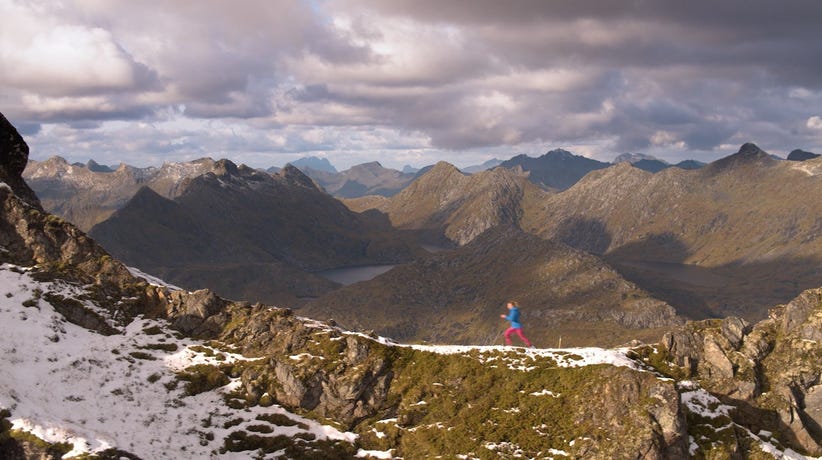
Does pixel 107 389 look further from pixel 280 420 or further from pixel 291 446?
pixel 291 446

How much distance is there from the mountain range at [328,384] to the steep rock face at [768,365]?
155 millimetres

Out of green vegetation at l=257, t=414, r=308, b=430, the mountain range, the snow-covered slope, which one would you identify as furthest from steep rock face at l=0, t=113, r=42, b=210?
green vegetation at l=257, t=414, r=308, b=430

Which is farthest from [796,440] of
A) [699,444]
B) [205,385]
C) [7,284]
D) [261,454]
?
[7,284]

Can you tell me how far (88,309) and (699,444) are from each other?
5941cm

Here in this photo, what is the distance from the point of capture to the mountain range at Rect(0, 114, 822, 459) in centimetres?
4294

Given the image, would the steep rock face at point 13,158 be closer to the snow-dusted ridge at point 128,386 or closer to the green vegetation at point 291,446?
the snow-dusted ridge at point 128,386

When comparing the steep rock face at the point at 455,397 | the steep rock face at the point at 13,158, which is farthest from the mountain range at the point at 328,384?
the steep rock face at the point at 13,158

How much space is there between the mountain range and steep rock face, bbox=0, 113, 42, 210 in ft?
26.1

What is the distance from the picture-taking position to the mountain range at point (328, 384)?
42.9 metres

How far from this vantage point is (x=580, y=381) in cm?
4834

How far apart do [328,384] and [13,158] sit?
2143 inches

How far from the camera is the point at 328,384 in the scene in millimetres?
50719

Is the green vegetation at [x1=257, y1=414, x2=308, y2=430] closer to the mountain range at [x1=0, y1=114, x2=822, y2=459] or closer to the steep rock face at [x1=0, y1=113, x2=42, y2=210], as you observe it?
the mountain range at [x1=0, y1=114, x2=822, y2=459]

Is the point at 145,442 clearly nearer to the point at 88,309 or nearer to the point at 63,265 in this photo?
the point at 88,309
